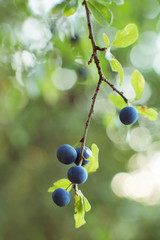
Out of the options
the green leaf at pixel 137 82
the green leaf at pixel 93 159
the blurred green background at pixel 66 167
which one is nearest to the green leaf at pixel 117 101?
the green leaf at pixel 137 82

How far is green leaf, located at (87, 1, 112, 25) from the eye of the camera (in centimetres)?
123

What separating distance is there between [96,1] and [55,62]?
4.30 ft

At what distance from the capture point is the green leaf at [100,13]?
4.05 ft

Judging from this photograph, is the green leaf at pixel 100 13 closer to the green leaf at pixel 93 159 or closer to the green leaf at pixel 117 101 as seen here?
the green leaf at pixel 117 101

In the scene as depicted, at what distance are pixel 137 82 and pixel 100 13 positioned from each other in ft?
1.27

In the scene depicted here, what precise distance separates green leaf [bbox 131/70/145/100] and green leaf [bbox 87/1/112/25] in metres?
0.29

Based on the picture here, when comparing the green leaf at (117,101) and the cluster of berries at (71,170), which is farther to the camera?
the green leaf at (117,101)

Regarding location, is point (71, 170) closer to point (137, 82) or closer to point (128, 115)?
point (128, 115)

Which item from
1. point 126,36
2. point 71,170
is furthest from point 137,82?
point 71,170

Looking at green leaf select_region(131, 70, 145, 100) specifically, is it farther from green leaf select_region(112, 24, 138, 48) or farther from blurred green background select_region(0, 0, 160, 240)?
blurred green background select_region(0, 0, 160, 240)

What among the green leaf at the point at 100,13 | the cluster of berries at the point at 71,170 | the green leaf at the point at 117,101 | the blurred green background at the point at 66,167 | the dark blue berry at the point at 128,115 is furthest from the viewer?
the blurred green background at the point at 66,167

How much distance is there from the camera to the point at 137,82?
1.30 m

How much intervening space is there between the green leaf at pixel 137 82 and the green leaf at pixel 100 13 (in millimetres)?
294

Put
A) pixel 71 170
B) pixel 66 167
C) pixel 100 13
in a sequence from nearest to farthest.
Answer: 1. pixel 71 170
2. pixel 100 13
3. pixel 66 167
